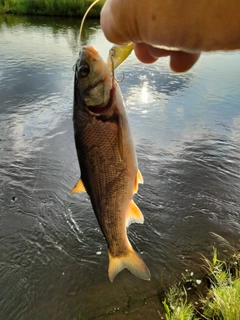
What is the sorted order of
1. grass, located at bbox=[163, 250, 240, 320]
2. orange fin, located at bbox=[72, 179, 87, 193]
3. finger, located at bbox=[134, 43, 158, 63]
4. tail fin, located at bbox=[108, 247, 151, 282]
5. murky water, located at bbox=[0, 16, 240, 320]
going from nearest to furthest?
1. finger, located at bbox=[134, 43, 158, 63]
2. orange fin, located at bbox=[72, 179, 87, 193]
3. tail fin, located at bbox=[108, 247, 151, 282]
4. grass, located at bbox=[163, 250, 240, 320]
5. murky water, located at bbox=[0, 16, 240, 320]

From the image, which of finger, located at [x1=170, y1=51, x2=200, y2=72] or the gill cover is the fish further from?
finger, located at [x1=170, y1=51, x2=200, y2=72]

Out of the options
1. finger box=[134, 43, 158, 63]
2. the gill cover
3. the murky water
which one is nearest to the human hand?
finger box=[134, 43, 158, 63]

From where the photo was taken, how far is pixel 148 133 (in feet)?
26.3

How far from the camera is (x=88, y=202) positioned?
223 inches

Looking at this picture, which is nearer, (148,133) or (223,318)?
(223,318)

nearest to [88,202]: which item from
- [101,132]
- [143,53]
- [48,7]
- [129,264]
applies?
[129,264]

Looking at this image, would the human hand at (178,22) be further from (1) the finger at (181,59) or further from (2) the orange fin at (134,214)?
(2) the orange fin at (134,214)

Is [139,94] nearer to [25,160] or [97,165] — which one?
[25,160]

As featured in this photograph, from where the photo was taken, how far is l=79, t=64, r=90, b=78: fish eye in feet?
5.69

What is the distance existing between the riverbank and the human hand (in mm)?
21385

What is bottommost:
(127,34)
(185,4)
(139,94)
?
(139,94)

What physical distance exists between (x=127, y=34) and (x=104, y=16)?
0.10 m

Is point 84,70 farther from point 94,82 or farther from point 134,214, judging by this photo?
point 134,214

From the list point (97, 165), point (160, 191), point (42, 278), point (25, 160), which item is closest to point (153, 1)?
point (97, 165)
